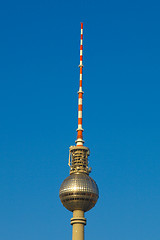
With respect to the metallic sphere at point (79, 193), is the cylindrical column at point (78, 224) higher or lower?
lower

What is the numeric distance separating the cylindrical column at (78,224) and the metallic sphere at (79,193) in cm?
143

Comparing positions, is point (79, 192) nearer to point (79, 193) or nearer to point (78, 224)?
point (79, 193)

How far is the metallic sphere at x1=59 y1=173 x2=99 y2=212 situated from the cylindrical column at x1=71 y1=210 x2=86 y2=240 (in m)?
1.43

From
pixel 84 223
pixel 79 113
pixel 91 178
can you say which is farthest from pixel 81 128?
pixel 84 223

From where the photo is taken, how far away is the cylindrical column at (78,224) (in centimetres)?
13962

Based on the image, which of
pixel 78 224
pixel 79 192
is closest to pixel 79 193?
pixel 79 192

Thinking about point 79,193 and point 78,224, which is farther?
point 78,224

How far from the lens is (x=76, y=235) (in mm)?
139625

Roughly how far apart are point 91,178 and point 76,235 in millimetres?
16693

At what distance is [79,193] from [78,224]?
8490 millimetres

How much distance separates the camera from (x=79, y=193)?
461 ft

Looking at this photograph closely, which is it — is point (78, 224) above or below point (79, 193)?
below

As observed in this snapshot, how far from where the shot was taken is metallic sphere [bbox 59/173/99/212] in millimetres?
140875

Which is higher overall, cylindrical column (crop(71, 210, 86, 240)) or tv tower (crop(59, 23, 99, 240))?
tv tower (crop(59, 23, 99, 240))
